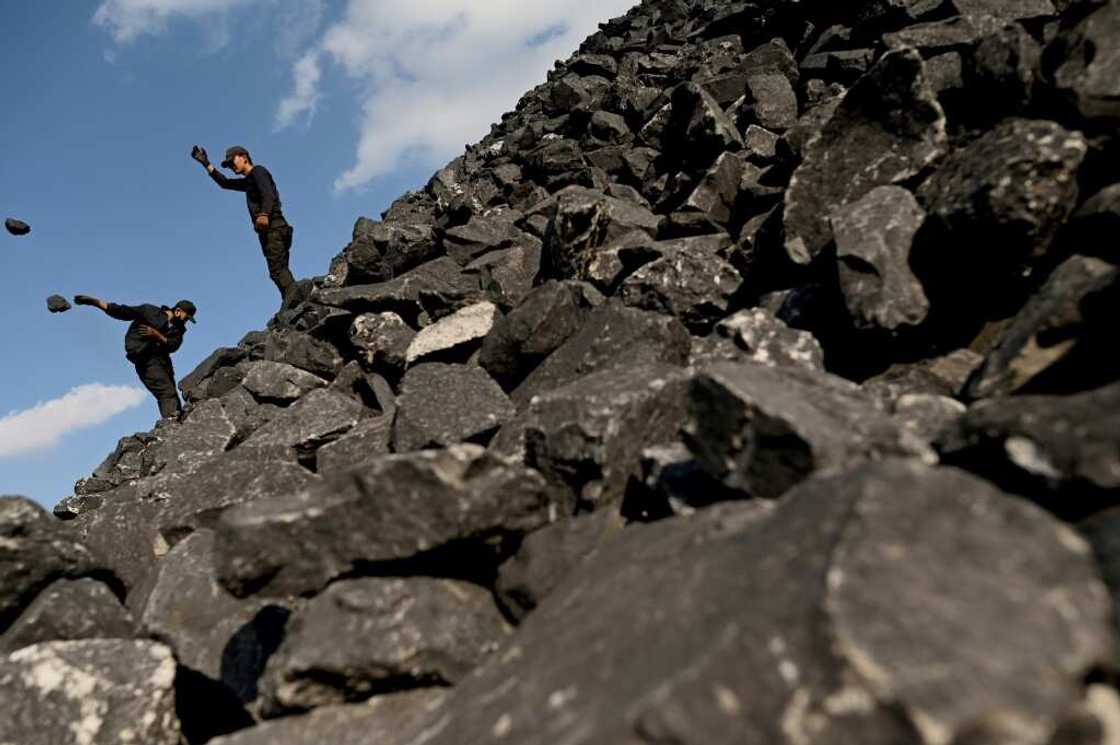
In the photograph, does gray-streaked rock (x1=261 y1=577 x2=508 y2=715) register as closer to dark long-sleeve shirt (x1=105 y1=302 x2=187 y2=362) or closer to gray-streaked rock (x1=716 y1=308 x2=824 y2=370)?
gray-streaked rock (x1=716 y1=308 x2=824 y2=370)

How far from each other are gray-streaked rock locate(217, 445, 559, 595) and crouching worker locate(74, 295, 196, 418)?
38.0ft

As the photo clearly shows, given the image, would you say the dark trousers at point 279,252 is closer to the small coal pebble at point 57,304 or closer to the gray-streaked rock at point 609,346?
the small coal pebble at point 57,304

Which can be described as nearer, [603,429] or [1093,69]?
[603,429]

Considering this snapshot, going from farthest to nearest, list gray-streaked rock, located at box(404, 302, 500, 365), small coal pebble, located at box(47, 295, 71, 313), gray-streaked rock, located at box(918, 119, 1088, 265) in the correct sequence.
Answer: small coal pebble, located at box(47, 295, 71, 313) → gray-streaked rock, located at box(404, 302, 500, 365) → gray-streaked rock, located at box(918, 119, 1088, 265)

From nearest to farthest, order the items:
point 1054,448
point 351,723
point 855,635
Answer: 1. point 855,635
2. point 1054,448
3. point 351,723

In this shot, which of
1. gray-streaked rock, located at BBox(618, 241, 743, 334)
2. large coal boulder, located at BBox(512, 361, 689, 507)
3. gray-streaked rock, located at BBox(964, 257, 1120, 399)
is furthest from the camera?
gray-streaked rock, located at BBox(618, 241, 743, 334)

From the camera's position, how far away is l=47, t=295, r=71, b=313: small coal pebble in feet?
42.7

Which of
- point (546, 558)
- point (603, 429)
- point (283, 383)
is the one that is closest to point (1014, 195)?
point (603, 429)

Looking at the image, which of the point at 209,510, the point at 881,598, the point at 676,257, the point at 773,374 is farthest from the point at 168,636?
the point at 676,257

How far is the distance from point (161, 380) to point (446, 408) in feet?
35.0

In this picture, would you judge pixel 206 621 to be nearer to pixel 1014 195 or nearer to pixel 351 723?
pixel 351 723

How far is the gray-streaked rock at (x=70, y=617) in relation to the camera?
4.40 meters

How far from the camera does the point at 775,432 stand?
2838 millimetres

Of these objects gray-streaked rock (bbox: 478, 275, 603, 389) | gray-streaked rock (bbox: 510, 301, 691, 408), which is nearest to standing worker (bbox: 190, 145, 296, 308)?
gray-streaked rock (bbox: 478, 275, 603, 389)
